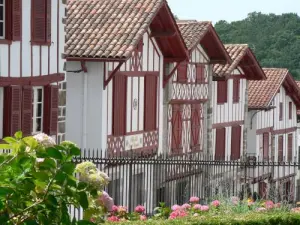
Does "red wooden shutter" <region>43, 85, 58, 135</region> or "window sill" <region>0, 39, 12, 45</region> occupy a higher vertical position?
"window sill" <region>0, 39, 12, 45</region>

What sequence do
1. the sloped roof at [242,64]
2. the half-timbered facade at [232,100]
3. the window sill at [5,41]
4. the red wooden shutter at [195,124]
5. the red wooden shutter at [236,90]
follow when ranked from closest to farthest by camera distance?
the window sill at [5,41] → the red wooden shutter at [195,124] → the sloped roof at [242,64] → the half-timbered facade at [232,100] → the red wooden shutter at [236,90]

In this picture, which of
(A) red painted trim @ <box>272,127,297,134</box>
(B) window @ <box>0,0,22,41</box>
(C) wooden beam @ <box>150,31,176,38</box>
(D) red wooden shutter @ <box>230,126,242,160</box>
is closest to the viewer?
(B) window @ <box>0,0,22,41</box>

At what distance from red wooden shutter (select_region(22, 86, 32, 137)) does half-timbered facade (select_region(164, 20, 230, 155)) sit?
9013 mm

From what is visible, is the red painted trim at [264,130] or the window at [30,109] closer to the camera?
the window at [30,109]

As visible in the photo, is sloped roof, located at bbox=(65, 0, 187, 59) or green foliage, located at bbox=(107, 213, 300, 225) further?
sloped roof, located at bbox=(65, 0, 187, 59)

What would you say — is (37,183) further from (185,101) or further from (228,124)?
(228,124)

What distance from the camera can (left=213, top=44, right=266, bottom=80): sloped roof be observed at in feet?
122

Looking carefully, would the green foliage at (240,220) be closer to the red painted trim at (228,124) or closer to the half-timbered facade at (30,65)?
the half-timbered facade at (30,65)

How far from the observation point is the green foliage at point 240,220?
49.1 ft

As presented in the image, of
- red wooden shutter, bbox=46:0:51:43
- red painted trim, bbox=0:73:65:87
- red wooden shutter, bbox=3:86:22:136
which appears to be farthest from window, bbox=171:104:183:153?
red wooden shutter, bbox=3:86:22:136

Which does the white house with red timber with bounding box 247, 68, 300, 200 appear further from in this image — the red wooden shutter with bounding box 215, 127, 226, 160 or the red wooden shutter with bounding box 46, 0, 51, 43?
the red wooden shutter with bounding box 46, 0, 51, 43

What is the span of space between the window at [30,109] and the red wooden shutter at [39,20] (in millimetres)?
1107

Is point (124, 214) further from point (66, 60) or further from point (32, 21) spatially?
point (66, 60)

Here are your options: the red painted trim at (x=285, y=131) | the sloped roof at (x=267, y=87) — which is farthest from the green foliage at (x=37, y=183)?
the red painted trim at (x=285, y=131)
